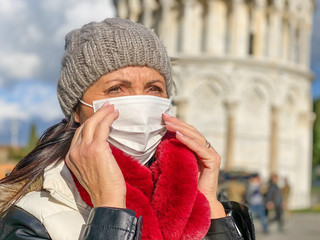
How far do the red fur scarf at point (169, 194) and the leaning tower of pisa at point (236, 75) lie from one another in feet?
68.5

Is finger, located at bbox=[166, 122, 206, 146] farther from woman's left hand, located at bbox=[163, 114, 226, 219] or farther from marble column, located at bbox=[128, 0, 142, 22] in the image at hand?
marble column, located at bbox=[128, 0, 142, 22]

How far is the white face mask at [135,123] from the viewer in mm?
1840

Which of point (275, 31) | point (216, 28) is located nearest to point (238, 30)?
point (216, 28)

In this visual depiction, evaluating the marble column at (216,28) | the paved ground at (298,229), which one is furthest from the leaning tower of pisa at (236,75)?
the paved ground at (298,229)

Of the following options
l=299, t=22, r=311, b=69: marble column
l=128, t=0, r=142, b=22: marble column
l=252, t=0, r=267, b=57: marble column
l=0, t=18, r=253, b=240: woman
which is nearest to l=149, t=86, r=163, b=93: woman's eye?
l=0, t=18, r=253, b=240: woman

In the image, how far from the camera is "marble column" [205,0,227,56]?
2350 cm

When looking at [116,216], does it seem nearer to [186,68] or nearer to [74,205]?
[74,205]

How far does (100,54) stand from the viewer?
1.88 metres

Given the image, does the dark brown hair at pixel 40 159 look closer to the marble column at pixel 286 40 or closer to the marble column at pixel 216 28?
the marble column at pixel 216 28

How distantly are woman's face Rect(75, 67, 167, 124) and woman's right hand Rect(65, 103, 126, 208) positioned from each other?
0.26 meters

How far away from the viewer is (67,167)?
1729 mm

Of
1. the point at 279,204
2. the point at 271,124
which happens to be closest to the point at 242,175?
the point at 279,204

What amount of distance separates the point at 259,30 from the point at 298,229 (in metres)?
11.4

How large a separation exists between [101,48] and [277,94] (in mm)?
22880
